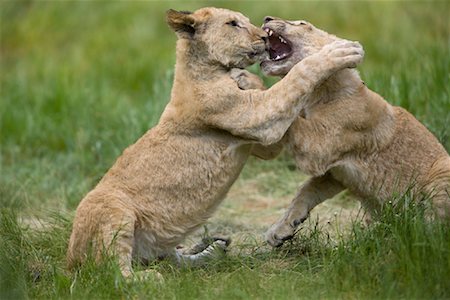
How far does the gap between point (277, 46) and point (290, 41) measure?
0.38 feet

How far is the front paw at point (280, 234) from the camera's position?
7.63m

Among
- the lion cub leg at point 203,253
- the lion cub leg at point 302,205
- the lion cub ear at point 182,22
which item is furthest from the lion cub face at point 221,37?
the lion cub leg at point 203,253

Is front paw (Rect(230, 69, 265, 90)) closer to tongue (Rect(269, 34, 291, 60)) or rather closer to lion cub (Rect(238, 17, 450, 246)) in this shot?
lion cub (Rect(238, 17, 450, 246))

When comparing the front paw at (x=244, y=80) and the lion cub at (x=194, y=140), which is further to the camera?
the front paw at (x=244, y=80)

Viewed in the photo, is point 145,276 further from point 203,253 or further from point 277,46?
point 277,46

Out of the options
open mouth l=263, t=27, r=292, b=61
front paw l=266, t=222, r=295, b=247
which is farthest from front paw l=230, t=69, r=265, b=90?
front paw l=266, t=222, r=295, b=247

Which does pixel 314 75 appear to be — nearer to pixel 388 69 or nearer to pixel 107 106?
pixel 388 69

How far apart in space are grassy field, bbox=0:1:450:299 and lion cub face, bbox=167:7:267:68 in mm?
1384

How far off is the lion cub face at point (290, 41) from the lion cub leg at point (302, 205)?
2.93 feet

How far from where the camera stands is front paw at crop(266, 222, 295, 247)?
763 centimetres

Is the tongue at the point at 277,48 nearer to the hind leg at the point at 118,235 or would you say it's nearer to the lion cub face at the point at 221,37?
the lion cub face at the point at 221,37

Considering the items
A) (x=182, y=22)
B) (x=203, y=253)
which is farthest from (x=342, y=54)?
(x=203, y=253)

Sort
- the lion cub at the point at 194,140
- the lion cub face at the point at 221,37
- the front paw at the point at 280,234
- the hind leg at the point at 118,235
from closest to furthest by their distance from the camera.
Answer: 1. the hind leg at the point at 118,235
2. the lion cub at the point at 194,140
3. the lion cub face at the point at 221,37
4. the front paw at the point at 280,234

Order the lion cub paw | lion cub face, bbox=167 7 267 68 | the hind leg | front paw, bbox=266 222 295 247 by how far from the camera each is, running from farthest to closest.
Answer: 1. front paw, bbox=266 222 295 247
2. lion cub face, bbox=167 7 267 68
3. the hind leg
4. the lion cub paw
